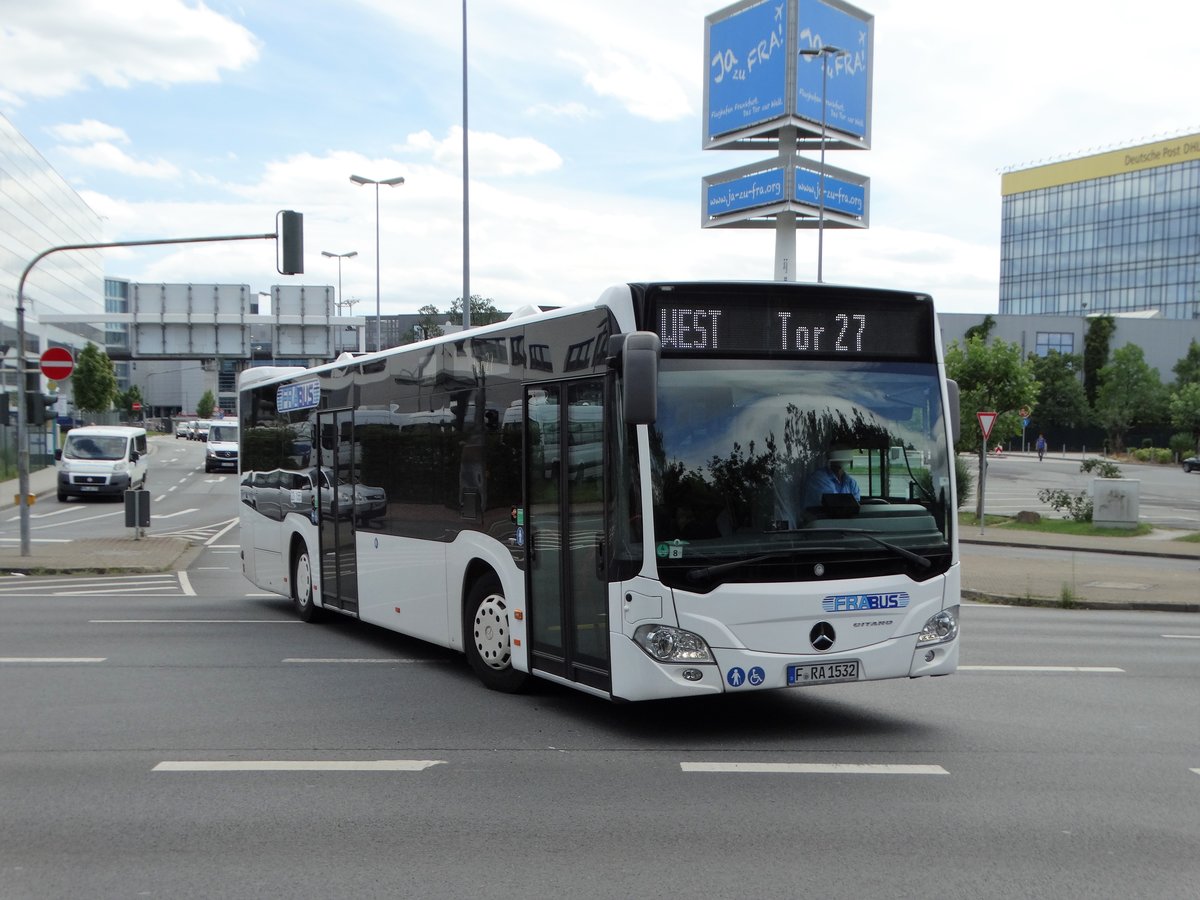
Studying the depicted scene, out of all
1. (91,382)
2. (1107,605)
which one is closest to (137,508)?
(1107,605)

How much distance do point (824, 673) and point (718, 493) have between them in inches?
51.9

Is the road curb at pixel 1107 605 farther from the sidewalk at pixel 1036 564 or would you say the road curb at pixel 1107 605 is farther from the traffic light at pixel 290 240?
the traffic light at pixel 290 240

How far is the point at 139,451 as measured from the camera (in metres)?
43.3

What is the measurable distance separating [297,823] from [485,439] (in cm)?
402

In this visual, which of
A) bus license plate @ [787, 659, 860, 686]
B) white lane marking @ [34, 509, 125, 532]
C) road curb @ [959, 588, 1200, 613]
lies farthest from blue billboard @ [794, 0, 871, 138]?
bus license plate @ [787, 659, 860, 686]

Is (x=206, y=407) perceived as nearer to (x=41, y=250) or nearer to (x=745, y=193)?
(x=41, y=250)

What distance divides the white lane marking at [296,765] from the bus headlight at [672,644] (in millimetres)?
1371

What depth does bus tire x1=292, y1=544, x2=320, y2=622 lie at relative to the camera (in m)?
14.0

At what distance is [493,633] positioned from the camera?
31.7 feet

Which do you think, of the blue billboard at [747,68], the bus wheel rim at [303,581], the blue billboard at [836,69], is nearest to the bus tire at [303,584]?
the bus wheel rim at [303,581]

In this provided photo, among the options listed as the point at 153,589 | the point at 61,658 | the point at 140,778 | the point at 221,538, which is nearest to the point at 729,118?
the point at 221,538

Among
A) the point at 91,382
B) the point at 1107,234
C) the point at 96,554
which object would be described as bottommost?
the point at 96,554

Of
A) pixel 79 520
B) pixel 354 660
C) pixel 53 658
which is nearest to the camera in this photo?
pixel 53 658

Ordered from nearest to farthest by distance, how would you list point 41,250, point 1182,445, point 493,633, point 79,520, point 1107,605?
point 493,633 < point 1107,605 < point 79,520 < point 1182,445 < point 41,250
